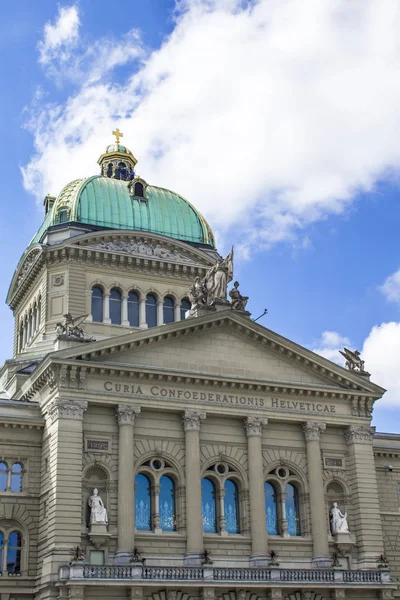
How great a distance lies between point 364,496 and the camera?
140 ft

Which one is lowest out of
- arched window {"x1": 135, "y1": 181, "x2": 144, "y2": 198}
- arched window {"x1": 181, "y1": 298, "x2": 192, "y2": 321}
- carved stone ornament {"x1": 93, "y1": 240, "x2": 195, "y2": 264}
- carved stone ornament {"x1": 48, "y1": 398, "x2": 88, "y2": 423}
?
carved stone ornament {"x1": 48, "y1": 398, "x2": 88, "y2": 423}

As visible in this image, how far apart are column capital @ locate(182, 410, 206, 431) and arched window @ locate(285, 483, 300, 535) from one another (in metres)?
5.89

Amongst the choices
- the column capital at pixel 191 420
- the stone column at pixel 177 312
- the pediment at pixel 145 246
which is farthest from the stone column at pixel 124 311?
the column capital at pixel 191 420

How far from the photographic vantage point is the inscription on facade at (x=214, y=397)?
39969 mm

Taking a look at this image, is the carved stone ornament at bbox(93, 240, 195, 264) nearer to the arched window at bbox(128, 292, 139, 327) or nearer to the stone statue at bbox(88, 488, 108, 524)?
the arched window at bbox(128, 292, 139, 327)

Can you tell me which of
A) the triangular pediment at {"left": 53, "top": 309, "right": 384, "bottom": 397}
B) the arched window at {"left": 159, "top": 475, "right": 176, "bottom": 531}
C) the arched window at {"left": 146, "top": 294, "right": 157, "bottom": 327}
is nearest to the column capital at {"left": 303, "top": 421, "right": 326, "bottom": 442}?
the triangular pediment at {"left": 53, "top": 309, "right": 384, "bottom": 397}

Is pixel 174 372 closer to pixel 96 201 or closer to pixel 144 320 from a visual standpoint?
pixel 144 320

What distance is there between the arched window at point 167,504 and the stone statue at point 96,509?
314 cm

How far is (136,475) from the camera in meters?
39.6

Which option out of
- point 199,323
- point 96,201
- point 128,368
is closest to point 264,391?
point 199,323

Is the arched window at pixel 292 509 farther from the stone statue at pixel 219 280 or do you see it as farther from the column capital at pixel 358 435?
the stone statue at pixel 219 280

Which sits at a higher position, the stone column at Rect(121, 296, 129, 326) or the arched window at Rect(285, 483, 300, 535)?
the stone column at Rect(121, 296, 129, 326)

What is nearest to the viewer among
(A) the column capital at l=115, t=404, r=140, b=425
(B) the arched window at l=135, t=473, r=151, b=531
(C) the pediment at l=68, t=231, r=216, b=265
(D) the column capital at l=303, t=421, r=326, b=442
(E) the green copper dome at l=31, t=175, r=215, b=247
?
(B) the arched window at l=135, t=473, r=151, b=531

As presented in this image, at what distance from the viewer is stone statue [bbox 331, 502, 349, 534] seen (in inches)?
1645
